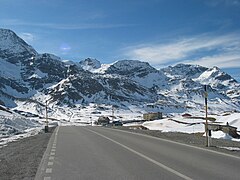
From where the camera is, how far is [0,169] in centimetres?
1276

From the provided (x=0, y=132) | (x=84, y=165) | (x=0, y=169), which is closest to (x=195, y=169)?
(x=84, y=165)

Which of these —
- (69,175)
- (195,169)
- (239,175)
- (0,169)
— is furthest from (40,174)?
(239,175)

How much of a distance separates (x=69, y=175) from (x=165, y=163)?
4.03 metres

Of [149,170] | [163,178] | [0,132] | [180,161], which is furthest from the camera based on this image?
[0,132]

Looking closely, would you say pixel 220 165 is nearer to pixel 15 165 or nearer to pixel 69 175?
pixel 69 175

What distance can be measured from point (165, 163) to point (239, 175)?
11.2 feet

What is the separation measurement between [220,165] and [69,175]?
5316 mm

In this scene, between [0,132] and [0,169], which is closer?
[0,169]

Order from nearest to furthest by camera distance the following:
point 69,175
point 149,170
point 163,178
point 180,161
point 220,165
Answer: point 163,178 < point 69,175 < point 149,170 < point 220,165 < point 180,161

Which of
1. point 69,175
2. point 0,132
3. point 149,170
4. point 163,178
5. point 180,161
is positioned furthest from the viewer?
point 0,132

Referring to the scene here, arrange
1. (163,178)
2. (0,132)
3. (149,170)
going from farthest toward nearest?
1. (0,132)
2. (149,170)
3. (163,178)

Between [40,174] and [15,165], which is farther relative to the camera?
[15,165]

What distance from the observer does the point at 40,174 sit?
11766 mm

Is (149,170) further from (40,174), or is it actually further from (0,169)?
(0,169)
